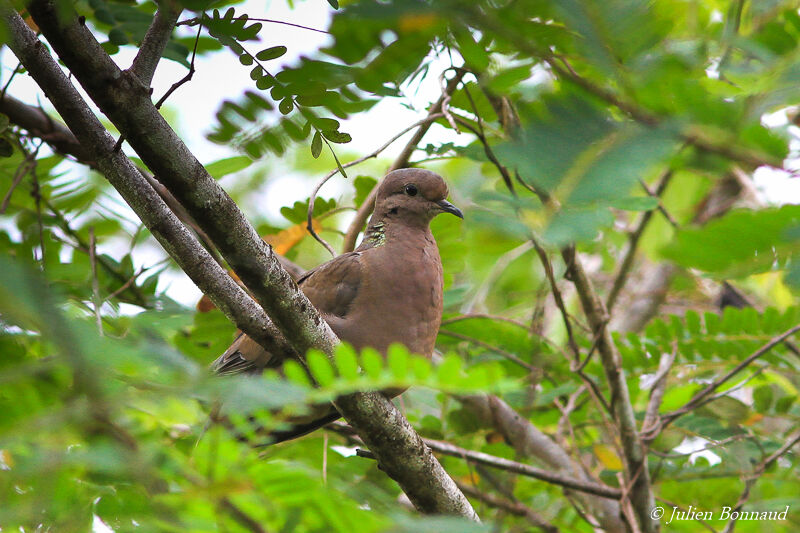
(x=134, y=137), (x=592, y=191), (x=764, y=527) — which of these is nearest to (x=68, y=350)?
(x=592, y=191)

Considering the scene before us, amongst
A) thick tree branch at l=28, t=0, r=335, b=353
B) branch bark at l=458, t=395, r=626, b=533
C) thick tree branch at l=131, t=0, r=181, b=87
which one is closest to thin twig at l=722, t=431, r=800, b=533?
branch bark at l=458, t=395, r=626, b=533

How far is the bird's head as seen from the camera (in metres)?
3.72

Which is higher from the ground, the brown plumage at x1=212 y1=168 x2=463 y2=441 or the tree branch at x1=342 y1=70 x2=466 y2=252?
the tree branch at x1=342 y1=70 x2=466 y2=252

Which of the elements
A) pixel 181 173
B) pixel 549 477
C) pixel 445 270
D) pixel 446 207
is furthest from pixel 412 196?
pixel 181 173

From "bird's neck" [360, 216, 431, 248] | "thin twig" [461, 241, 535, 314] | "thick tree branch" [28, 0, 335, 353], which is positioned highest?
"thin twig" [461, 241, 535, 314]

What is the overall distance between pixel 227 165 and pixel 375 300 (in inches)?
34.1

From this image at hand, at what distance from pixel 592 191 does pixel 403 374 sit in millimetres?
669

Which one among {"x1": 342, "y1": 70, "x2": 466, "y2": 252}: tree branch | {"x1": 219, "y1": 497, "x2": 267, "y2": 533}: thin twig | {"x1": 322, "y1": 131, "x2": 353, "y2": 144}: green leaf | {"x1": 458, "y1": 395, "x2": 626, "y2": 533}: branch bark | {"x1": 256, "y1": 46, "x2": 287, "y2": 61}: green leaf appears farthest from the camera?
{"x1": 458, "y1": 395, "x2": 626, "y2": 533}: branch bark

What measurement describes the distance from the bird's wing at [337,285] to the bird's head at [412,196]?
1.37 feet

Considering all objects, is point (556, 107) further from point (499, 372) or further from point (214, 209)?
point (214, 209)

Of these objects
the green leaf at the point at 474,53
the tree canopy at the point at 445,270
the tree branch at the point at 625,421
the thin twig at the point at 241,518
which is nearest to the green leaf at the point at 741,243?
the tree canopy at the point at 445,270

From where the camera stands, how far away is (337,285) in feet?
10.9

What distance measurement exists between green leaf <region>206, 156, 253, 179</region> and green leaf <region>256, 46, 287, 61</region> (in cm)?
90

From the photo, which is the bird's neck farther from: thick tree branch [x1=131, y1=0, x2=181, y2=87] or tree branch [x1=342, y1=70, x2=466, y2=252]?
thick tree branch [x1=131, y1=0, x2=181, y2=87]
